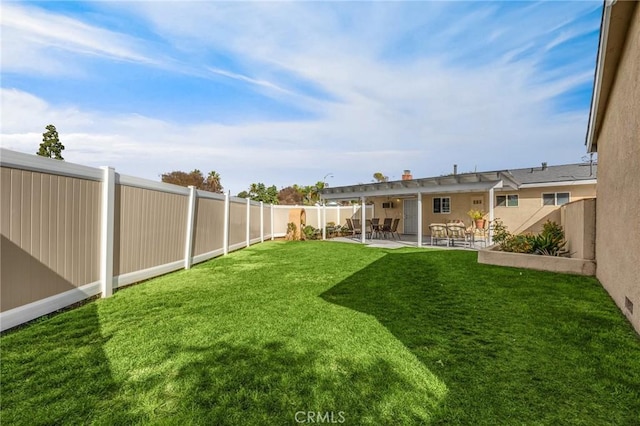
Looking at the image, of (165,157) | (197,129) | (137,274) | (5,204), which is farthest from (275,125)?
(5,204)

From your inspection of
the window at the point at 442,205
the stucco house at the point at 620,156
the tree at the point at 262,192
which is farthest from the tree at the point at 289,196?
the stucco house at the point at 620,156

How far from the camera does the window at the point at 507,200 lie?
14445 millimetres

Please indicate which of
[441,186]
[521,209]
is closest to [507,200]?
[521,209]

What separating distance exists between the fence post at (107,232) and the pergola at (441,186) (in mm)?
10822

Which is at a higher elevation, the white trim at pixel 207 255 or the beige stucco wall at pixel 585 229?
the beige stucco wall at pixel 585 229

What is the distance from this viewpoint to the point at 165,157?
22.0 meters

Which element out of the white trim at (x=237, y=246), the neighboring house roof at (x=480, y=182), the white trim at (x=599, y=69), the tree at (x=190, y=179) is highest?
the tree at (x=190, y=179)

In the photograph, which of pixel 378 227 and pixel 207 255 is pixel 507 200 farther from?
pixel 207 255

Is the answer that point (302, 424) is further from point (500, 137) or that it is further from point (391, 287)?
point (500, 137)

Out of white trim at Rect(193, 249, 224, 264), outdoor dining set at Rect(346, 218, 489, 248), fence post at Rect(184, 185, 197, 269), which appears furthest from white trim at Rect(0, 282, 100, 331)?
outdoor dining set at Rect(346, 218, 489, 248)

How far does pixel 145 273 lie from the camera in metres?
6.10

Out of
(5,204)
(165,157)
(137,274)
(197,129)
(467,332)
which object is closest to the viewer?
(5,204)

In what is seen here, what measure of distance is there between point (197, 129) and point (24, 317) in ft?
48.6

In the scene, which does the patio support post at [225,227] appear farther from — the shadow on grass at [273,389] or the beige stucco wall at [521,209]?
the beige stucco wall at [521,209]
